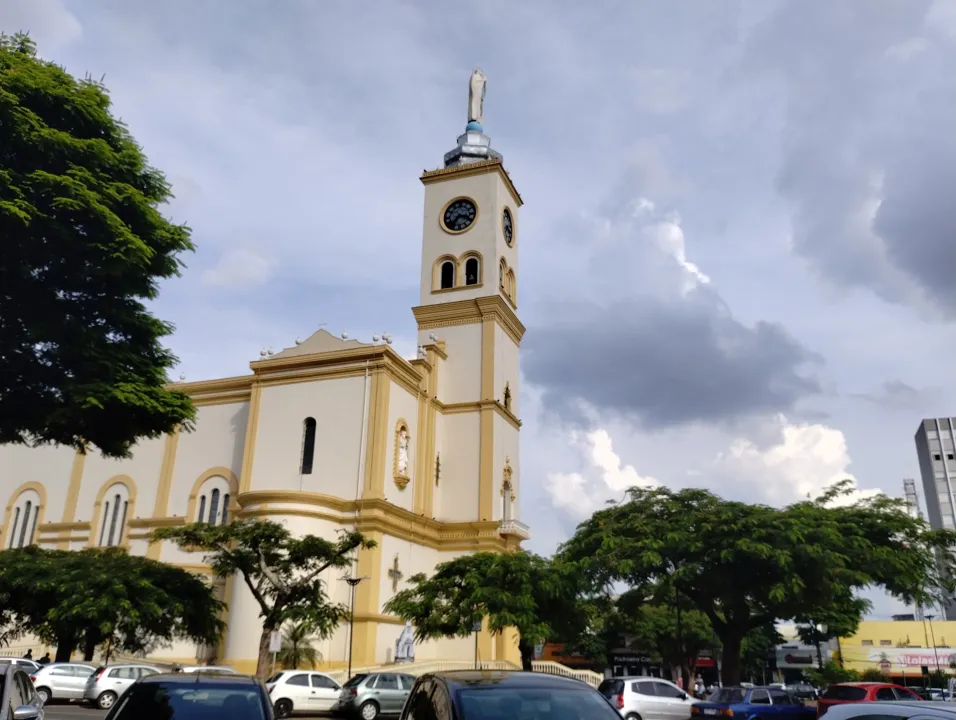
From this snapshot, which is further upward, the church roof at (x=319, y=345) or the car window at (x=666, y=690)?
the church roof at (x=319, y=345)

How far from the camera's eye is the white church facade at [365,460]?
34.1 meters

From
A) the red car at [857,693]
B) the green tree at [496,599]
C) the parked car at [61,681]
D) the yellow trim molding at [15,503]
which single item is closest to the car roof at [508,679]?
the red car at [857,693]

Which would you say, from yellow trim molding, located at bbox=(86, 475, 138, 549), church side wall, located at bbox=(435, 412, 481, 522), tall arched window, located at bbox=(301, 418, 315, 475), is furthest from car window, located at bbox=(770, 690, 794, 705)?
yellow trim molding, located at bbox=(86, 475, 138, 549)

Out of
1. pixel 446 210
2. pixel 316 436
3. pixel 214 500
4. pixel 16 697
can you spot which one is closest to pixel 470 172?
pixel 446 210

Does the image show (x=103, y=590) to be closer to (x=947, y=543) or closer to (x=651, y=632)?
(x=947, y=543)

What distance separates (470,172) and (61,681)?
3298cm

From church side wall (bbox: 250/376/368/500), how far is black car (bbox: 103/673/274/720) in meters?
28.0

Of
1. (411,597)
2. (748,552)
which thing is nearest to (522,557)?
(411,597)

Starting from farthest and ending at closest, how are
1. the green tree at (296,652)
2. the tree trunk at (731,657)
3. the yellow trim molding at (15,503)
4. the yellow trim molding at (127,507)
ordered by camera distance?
the yellow trim molding at (15,503) → the yellow trim molding at (127,507) → the green tree at (296,652) → the tree trunk at (731,657)

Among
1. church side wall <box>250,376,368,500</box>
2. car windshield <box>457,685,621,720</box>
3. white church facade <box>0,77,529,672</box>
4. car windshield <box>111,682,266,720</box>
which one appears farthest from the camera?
church side wall <box>250,376,368,500</box>

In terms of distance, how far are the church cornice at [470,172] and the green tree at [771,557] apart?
75.5ft

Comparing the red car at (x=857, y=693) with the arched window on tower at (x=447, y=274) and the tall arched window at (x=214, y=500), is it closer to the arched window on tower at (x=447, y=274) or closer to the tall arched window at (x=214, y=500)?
the tall arched window at (x=214, y=500)

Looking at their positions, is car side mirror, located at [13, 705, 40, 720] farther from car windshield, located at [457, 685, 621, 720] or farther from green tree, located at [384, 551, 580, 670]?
green tree, located at [384, 551, 580, 670]

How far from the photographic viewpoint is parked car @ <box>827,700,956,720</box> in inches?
234
